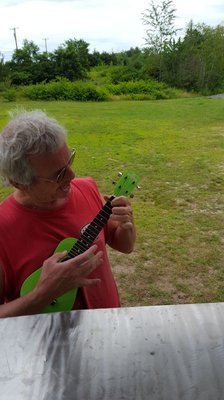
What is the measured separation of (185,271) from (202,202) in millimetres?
1464

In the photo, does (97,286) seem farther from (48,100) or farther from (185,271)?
(48,100)

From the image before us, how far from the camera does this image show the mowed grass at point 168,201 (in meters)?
2.80

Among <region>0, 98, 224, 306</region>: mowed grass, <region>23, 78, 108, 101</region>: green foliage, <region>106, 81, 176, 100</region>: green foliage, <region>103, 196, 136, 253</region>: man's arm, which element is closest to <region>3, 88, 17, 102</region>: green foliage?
<region>23, 78, 108, 101</region>: green foliage

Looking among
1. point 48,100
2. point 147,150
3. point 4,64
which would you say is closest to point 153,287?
point 147,150

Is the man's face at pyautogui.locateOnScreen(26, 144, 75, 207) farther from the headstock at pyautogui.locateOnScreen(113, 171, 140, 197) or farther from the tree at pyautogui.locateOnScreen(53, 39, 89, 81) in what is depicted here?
the tree at pyautogui.locateOnScreen(53, 39, 89, 81)

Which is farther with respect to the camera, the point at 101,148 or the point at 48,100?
the point at 48,100

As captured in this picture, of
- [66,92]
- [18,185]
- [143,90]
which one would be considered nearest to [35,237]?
[18,185]

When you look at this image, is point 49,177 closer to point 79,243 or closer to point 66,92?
point 79,243

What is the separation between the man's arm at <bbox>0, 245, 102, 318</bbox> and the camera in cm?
109

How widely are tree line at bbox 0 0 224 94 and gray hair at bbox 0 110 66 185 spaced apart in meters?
24.3

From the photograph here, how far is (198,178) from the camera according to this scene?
16.6 feet

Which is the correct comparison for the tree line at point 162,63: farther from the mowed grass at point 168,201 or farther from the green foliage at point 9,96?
the mowed grass at point 168,201

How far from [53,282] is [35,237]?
187 mm

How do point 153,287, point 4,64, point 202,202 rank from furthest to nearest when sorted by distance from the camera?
point 4,64 → point 202,202 → point 153,287
